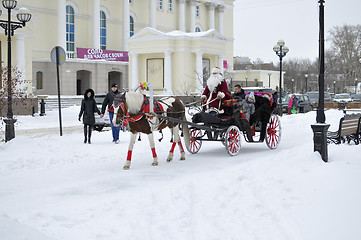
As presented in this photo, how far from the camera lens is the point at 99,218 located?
23.2 ft

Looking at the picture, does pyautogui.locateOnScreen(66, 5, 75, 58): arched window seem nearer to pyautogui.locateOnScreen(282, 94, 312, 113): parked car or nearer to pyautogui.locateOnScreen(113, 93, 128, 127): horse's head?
pyautogui.locateOnScreen(282, 94, 312, 113): parked car

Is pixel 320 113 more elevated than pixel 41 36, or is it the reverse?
pixel 41 36

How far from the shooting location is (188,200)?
787 centimetres

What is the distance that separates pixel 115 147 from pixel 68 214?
771 centimetres

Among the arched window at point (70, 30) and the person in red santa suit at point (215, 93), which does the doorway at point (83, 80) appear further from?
the person in red santa suit at point (215, 93)

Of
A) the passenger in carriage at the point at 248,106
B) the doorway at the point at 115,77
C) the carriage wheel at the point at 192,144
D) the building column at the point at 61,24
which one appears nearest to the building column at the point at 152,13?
the doorway at the point at 115,77

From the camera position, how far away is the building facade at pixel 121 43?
3869 centimetres

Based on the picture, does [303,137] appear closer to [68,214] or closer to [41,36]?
[68,214]

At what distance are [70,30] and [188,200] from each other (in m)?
49.5

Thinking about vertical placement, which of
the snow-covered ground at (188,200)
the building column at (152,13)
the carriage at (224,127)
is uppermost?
the building column at (152,13)

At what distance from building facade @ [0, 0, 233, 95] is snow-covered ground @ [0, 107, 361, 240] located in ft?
62.2

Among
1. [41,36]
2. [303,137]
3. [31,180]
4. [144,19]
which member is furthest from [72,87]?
[31,180]

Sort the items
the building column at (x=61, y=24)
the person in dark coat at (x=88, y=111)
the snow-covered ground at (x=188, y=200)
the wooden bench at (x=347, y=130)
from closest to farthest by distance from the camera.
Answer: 1. the snow-covered ground at (x=188, y=200)
2. the wooden bench at (x=347, y=130)
3. the person in dark coat at (x=88, y=111)
4. the building column at (x=61, y=24)

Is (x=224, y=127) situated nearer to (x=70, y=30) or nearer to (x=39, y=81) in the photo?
(x=39, y=81)
